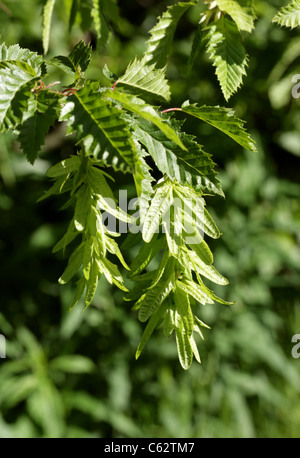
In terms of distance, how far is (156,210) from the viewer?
2.39 ft

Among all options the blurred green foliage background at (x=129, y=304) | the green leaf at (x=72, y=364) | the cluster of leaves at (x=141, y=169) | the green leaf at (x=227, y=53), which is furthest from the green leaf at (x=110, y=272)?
the green leaf at (x=72, y=364)

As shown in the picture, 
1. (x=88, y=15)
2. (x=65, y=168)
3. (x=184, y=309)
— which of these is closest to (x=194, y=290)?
(x=184, y=309)

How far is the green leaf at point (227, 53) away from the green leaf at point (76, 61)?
0.18m

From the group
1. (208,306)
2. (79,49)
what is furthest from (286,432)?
(79,49)

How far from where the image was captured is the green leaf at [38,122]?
717mm

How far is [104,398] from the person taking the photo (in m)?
2.28

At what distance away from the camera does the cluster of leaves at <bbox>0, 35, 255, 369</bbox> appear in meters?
0.69

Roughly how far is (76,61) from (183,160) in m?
0.22

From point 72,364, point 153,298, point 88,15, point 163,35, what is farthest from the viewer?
point 72,364

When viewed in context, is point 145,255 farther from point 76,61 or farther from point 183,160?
point 76,61

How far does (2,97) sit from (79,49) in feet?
0.59

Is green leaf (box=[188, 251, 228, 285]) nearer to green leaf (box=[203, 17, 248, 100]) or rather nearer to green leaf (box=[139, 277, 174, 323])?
green leaf (box=[139, 277, 174, 323])

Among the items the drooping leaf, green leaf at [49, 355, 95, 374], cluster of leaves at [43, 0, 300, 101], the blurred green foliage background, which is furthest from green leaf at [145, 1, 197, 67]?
green leaf at [49, 355, 95, 374]

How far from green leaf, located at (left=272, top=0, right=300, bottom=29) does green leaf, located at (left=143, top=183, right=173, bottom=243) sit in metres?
0.32
